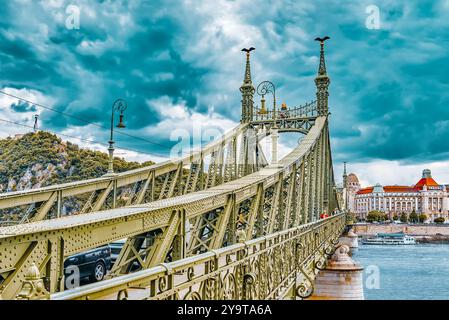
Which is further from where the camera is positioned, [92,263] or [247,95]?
[247,95]

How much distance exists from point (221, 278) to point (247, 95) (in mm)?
27493

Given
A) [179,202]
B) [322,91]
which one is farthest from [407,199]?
[179,202]

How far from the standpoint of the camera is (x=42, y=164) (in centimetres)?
4906

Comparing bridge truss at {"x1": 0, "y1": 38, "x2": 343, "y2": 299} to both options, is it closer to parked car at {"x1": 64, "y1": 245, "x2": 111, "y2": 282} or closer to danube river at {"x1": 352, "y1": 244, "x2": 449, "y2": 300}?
parked car at {"x1": 64, "y1": 245, "x2": 111, "y2": 282}

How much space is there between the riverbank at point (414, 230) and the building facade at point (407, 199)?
7921mm

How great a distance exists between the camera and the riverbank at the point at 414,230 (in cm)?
9889

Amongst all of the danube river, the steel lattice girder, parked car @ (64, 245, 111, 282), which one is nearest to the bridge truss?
the steel lattice girder

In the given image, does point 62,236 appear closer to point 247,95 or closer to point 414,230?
point 247,95

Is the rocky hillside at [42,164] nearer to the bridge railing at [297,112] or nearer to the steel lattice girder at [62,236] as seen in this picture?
the bridge railing at [297,112]
